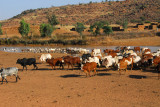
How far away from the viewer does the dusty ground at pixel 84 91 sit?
9125 millimetres

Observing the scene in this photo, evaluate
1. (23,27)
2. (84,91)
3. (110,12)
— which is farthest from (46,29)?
(110,12)

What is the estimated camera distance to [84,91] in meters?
10.9

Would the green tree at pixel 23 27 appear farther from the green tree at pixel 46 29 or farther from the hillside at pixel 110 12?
the hillside at pixel 110 12

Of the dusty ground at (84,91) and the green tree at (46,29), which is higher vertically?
the green tree at (46,29)

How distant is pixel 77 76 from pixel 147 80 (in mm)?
4709

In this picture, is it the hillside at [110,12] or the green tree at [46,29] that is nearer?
the green tree at [46,29]

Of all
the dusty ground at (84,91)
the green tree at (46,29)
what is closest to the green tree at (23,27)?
the green tree at (46,29)

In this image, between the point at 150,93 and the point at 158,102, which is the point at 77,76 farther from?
the point at 158,102

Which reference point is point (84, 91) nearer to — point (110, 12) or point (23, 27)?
point (23, 27)

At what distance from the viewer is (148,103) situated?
8875 mm

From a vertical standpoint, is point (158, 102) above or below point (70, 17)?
below

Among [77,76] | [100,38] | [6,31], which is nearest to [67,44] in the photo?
[100,38]

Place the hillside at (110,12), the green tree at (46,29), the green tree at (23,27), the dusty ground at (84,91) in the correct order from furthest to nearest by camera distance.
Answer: the hillside at (110,12) → the green tree at (46,29) → the green tree at (23,27) → the dusty ground at (84,91)

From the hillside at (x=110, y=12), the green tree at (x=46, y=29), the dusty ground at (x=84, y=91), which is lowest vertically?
the dusty ground at (x=84, y=91)
